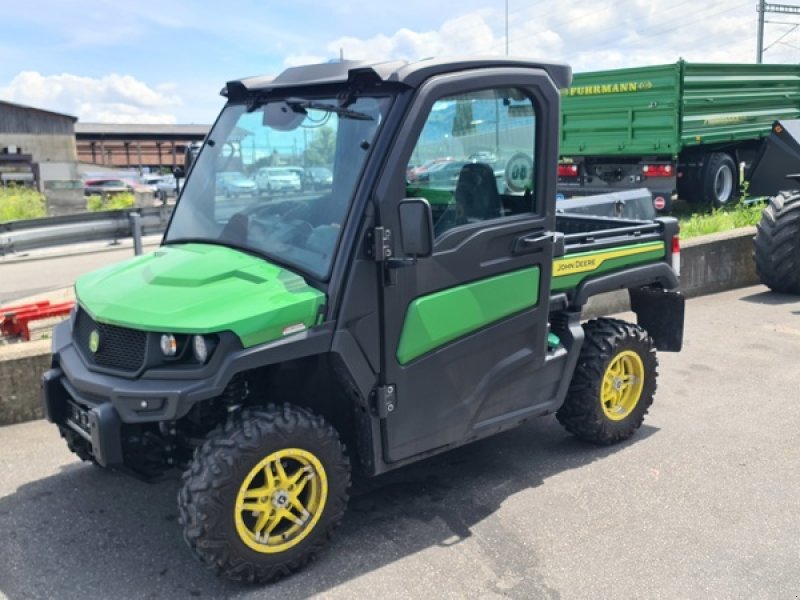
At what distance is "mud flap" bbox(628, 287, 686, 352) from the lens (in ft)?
17.4

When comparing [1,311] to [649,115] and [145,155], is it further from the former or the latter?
[145,155]

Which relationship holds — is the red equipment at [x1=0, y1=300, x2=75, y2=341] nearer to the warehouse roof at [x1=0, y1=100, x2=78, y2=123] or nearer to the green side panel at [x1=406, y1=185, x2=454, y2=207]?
the green side panel at [x1=406, y1=185, x2=454, y2=207]

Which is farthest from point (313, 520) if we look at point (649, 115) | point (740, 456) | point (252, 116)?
point (649, 115)

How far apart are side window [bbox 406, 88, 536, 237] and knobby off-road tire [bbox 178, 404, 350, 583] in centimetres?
114

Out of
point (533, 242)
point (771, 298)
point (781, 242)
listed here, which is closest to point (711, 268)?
point (771, 298)

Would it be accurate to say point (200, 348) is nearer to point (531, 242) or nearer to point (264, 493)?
point (264, 493)

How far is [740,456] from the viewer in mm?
4676

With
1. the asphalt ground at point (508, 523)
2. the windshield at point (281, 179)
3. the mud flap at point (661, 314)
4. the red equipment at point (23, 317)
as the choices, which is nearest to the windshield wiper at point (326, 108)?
the windshield at point (281, 179)

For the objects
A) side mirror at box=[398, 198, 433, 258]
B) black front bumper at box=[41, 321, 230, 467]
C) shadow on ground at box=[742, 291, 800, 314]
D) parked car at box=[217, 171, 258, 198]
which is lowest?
shadow on ground at box=[742, 291, 800, 314]

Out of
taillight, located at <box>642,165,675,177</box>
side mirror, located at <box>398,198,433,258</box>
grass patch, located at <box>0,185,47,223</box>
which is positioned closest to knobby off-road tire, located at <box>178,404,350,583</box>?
side mirror, located at <box>398,198,433,258</box>

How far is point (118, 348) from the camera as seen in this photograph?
3348 mm

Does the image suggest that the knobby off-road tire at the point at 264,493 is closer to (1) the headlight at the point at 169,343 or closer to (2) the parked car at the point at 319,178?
(1) the headlight at the point at 169,343

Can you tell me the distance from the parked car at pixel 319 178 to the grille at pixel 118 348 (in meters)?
1.02

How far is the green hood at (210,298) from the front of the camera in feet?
10.3
